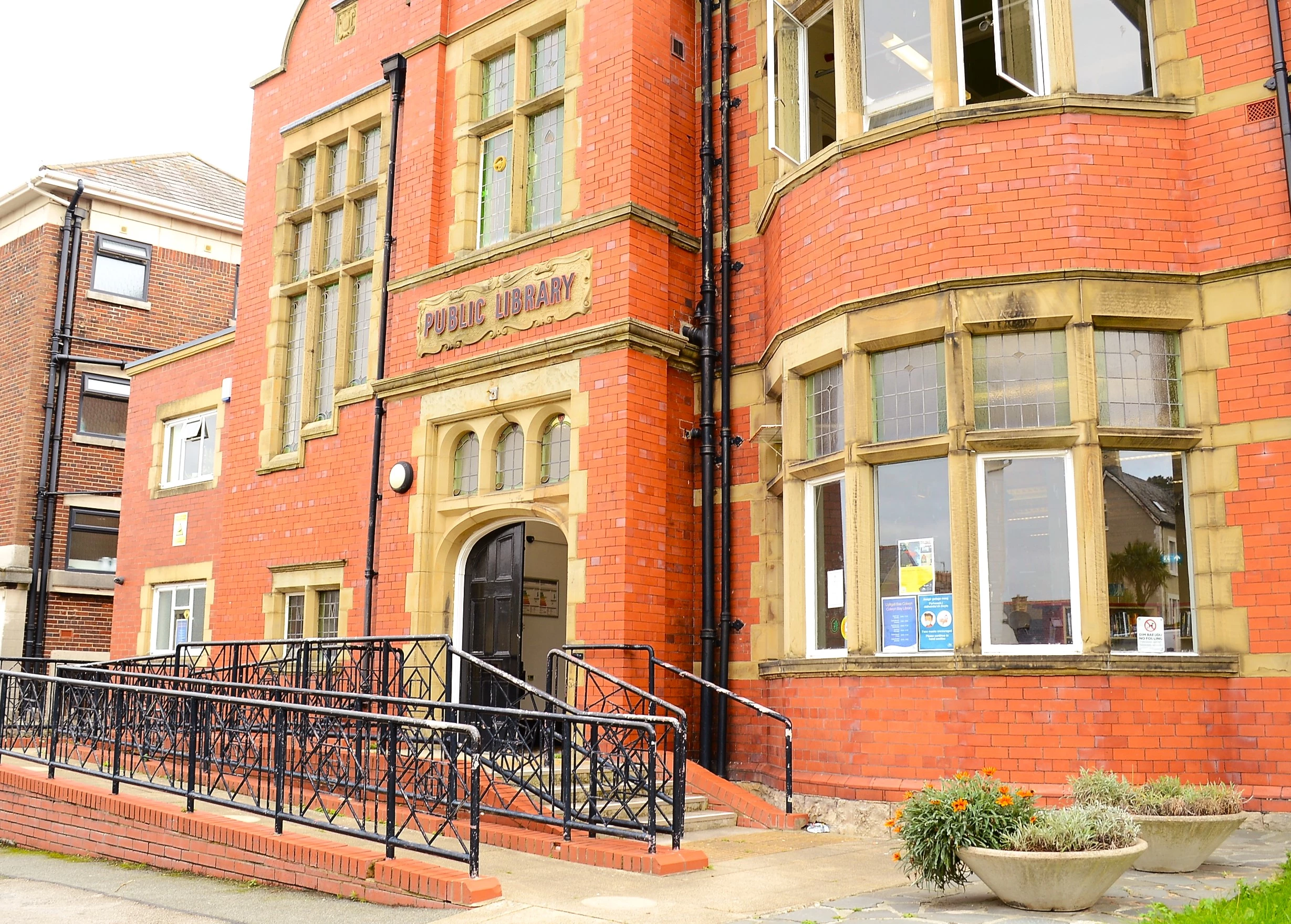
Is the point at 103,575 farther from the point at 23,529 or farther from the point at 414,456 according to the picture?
the point at 414,456

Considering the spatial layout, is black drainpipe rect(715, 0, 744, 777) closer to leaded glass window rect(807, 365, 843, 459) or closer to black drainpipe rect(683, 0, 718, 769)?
black drainpipe rect(683, 0, 718, 769)

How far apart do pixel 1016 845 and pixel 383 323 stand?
1068 centimetres

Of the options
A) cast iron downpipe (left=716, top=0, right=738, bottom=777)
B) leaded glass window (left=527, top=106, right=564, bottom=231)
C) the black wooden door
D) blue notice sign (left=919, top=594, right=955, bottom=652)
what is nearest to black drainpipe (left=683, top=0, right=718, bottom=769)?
cast iron downpipe (left=716, top=0, right=738, bottom=777)

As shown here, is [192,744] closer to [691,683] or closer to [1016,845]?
[691,683]

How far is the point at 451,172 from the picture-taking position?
580 inches

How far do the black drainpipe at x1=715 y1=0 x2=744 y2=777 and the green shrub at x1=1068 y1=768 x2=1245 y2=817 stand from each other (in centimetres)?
457

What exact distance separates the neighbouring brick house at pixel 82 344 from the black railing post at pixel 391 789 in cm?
1857

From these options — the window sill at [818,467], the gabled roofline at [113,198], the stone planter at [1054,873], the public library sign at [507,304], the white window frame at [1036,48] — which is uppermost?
the gabled roofline at [113,198]

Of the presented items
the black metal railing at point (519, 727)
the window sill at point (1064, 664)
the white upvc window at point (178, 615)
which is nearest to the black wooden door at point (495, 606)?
the black metal railing at point (519, 727)

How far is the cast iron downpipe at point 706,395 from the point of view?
11.8m

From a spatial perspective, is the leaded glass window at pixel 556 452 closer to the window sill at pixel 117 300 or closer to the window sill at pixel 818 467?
the window sill at pixel 818 467

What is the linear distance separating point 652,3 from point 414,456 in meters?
5.70

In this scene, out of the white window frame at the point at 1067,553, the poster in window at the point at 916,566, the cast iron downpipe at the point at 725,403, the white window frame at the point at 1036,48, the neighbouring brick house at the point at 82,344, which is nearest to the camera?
the white window frame at the point at 1067,553

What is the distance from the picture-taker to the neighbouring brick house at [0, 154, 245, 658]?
24.2 m
